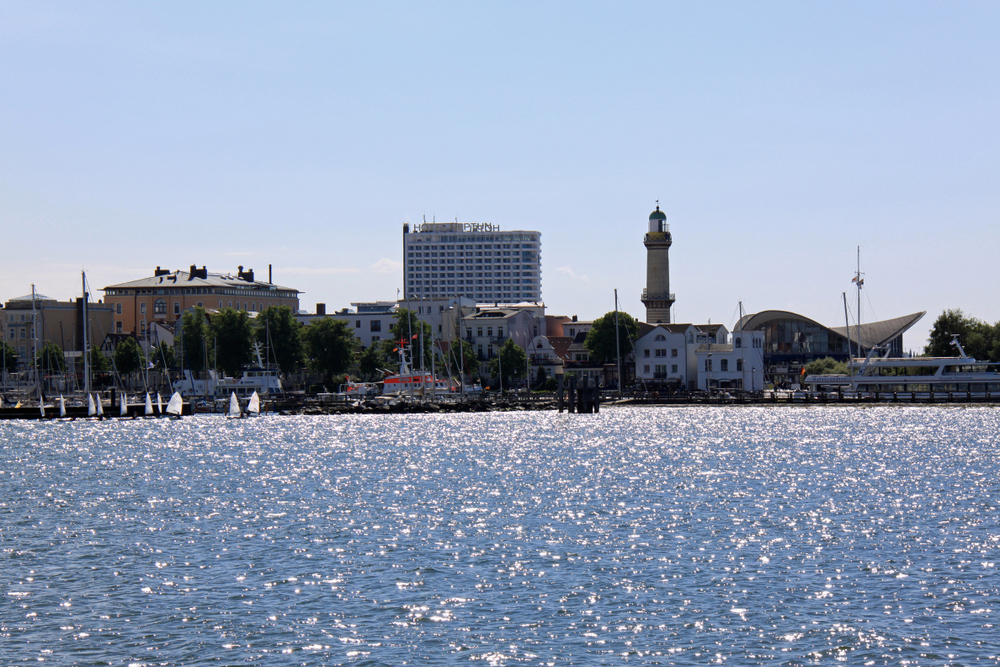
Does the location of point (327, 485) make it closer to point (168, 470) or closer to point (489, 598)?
point (168, 470)

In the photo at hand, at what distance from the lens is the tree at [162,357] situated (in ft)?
480

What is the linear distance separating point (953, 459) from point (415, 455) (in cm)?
3019

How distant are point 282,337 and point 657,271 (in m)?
60.1

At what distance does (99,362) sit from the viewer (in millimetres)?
155750

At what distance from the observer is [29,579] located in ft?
95.2

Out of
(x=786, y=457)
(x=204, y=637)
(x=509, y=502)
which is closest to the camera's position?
(x=204, y=637)

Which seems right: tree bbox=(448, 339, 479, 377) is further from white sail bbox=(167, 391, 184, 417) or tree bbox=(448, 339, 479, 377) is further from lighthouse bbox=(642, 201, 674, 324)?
white sail bbox=(167, 391, 184, 417)

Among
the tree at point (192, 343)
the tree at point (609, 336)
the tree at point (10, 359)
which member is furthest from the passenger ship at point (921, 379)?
the tree at point (10, 359)

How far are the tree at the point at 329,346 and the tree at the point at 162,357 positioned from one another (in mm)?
18569

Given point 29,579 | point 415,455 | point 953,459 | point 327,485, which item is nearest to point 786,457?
point 953,459

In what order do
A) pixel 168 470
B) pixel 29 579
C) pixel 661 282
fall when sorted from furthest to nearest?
pixel 661 282, pixel 168 470, pixel 29 579

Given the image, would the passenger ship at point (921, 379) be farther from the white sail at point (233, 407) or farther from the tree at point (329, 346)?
the white sail at point (233, 407)

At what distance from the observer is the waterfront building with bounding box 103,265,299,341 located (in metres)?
174

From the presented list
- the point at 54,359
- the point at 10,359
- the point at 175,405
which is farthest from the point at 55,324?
the point at 175,405
